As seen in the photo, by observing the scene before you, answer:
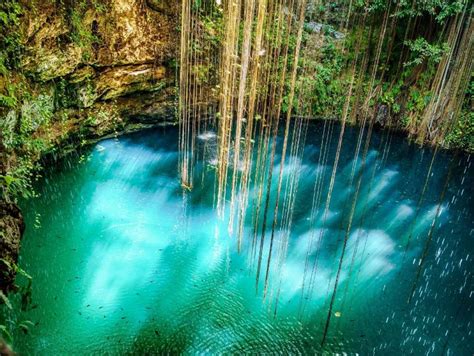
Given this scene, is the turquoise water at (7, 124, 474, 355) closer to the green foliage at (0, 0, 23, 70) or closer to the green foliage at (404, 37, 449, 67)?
the green foliage at (0, 0, 23, 70)

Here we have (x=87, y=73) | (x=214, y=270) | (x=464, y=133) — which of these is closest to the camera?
(x=214, y=270)

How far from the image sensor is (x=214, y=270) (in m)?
4.71

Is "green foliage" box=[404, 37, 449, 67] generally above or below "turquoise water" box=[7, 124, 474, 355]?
above

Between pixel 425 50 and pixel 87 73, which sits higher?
pixel 425 50

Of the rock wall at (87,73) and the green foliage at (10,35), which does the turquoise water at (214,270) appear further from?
the green foliage at (10,35)

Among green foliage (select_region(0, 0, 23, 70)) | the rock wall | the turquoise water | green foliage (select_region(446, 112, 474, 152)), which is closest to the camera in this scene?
the turquoise water

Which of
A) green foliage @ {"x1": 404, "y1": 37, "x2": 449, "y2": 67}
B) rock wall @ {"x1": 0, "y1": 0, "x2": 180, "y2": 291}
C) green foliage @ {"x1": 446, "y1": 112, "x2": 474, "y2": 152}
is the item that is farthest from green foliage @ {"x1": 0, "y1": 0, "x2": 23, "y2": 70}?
green foliage @ {"x1": 446, "y1": 112, "x2": 474, "y2": 152}

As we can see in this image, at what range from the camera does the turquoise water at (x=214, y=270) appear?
3.77 m

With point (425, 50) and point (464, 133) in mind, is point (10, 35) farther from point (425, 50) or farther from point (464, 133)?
point (464, 133)

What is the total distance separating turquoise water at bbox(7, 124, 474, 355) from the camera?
148 inches

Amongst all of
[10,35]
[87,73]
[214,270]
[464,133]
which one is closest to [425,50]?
[464,133]

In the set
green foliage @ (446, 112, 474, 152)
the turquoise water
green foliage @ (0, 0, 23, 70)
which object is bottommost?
the turquoise water

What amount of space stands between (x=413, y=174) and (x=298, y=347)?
515 centimetres

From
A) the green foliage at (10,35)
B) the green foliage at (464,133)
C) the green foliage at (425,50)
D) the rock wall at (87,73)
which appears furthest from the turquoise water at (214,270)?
the green foliage at (425,50)
